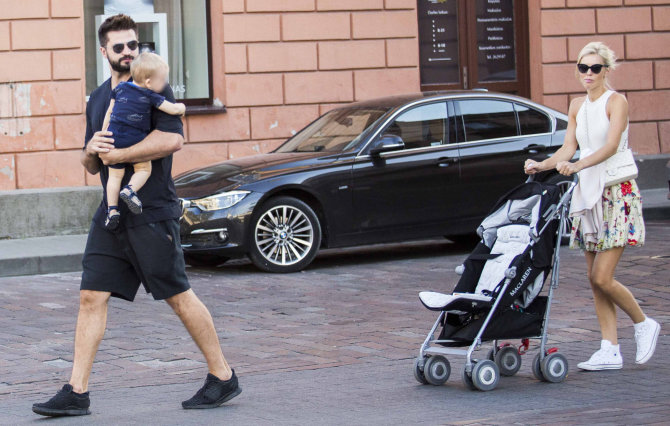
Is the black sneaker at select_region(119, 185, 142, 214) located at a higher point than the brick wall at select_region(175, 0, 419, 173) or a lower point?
lower

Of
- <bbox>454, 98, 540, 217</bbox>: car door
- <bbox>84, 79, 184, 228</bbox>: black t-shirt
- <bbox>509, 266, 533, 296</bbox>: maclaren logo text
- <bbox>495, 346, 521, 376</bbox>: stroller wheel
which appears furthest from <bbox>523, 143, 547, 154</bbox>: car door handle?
<bbox>84, 79, 184, 228</bbox>: black t-shirt

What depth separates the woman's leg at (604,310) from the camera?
6.66 metres

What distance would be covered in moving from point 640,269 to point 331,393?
17.2 feet

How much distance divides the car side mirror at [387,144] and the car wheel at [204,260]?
1822mm

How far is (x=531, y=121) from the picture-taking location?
40.1 feet

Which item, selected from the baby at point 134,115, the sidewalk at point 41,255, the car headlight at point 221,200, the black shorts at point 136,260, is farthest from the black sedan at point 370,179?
the baby at point 134,115

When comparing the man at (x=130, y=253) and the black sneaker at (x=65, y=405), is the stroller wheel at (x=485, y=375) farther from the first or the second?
the black sneaker at (x=65, y=405)

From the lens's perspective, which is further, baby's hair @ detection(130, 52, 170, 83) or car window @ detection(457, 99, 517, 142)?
car window @ detection(457, 99, 517, 142)

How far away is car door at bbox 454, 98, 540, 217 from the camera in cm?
1179

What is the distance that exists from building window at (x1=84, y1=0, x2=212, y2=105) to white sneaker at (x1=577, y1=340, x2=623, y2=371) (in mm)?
9840

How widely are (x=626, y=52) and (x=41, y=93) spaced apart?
26.7 feet

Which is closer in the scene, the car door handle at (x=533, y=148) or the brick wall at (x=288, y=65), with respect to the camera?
the car door handle at (x=533, y=148)

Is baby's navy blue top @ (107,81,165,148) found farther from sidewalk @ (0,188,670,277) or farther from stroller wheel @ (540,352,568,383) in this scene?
sidewalk @ (0,188,670,277)

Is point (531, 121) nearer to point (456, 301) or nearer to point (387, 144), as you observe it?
point (387, 144)
